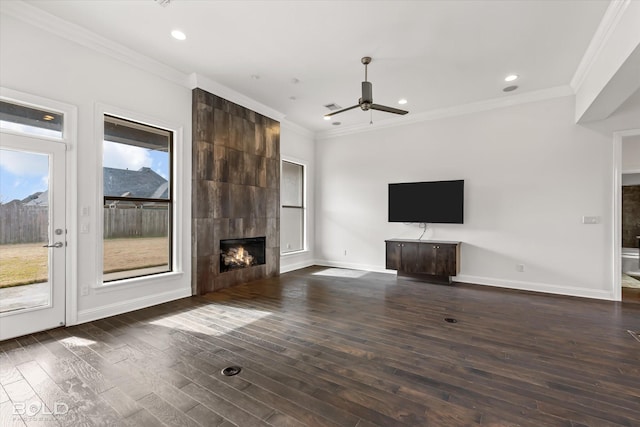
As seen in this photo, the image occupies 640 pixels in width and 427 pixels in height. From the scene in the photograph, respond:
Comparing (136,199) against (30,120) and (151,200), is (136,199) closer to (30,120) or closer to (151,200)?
(151,200)

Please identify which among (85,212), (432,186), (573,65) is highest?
(573,65)

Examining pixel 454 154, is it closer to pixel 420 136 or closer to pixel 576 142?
pixel 420 136

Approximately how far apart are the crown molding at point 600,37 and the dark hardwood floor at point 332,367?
3.33m

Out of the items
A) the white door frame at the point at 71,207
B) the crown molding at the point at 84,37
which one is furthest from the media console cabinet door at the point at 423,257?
the white door frame at the point at 71,207

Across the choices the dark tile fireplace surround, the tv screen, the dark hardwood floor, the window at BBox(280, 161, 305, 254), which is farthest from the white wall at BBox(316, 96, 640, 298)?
the dark tile fireplace surround

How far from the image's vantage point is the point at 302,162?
737 cm

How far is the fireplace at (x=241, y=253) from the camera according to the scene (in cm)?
525

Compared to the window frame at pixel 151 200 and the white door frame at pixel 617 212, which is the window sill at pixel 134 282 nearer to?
the window frame at pixel 151 200

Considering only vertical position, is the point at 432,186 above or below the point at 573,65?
below

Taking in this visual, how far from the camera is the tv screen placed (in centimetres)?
571

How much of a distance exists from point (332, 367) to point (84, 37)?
4648 millimetres

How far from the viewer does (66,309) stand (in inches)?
134

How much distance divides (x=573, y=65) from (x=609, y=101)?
730 mm

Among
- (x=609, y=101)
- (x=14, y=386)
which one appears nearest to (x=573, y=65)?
(x=609, y=101)
